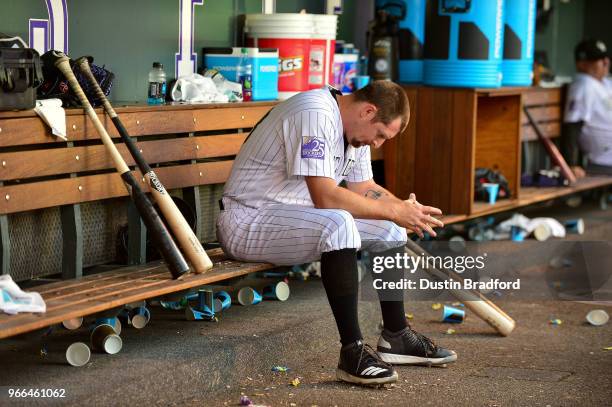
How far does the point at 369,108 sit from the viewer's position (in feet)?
15.4

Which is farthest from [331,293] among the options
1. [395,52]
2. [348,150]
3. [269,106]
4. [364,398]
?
[395,52]

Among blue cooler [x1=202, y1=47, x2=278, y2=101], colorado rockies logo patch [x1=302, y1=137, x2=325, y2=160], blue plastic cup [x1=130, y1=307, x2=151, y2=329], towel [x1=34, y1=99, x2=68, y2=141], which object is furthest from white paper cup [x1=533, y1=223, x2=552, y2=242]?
towel [x1=34, y1=99, x2=68, y2=141]

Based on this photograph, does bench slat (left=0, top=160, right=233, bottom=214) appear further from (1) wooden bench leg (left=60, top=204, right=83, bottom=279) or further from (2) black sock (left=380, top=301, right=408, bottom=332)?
(2) black sock (left=380, top=301, right=408, bottom=332)

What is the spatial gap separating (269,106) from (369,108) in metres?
1.40

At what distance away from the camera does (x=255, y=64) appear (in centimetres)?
597

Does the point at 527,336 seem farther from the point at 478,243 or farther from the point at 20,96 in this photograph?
the point at 20,96

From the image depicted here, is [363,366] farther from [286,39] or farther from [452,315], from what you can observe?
[286,39]

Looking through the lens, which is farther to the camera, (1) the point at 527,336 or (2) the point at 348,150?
(1) the point at 527,336

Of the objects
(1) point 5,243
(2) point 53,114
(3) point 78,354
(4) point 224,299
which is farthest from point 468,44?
(3) point 78,354

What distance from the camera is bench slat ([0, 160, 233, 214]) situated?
4.49m

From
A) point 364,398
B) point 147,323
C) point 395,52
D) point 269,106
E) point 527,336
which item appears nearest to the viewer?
point 364,398

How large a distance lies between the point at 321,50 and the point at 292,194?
5.55 feet

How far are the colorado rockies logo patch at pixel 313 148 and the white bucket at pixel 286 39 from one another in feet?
5.63

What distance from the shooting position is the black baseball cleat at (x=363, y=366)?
14.6 ft
